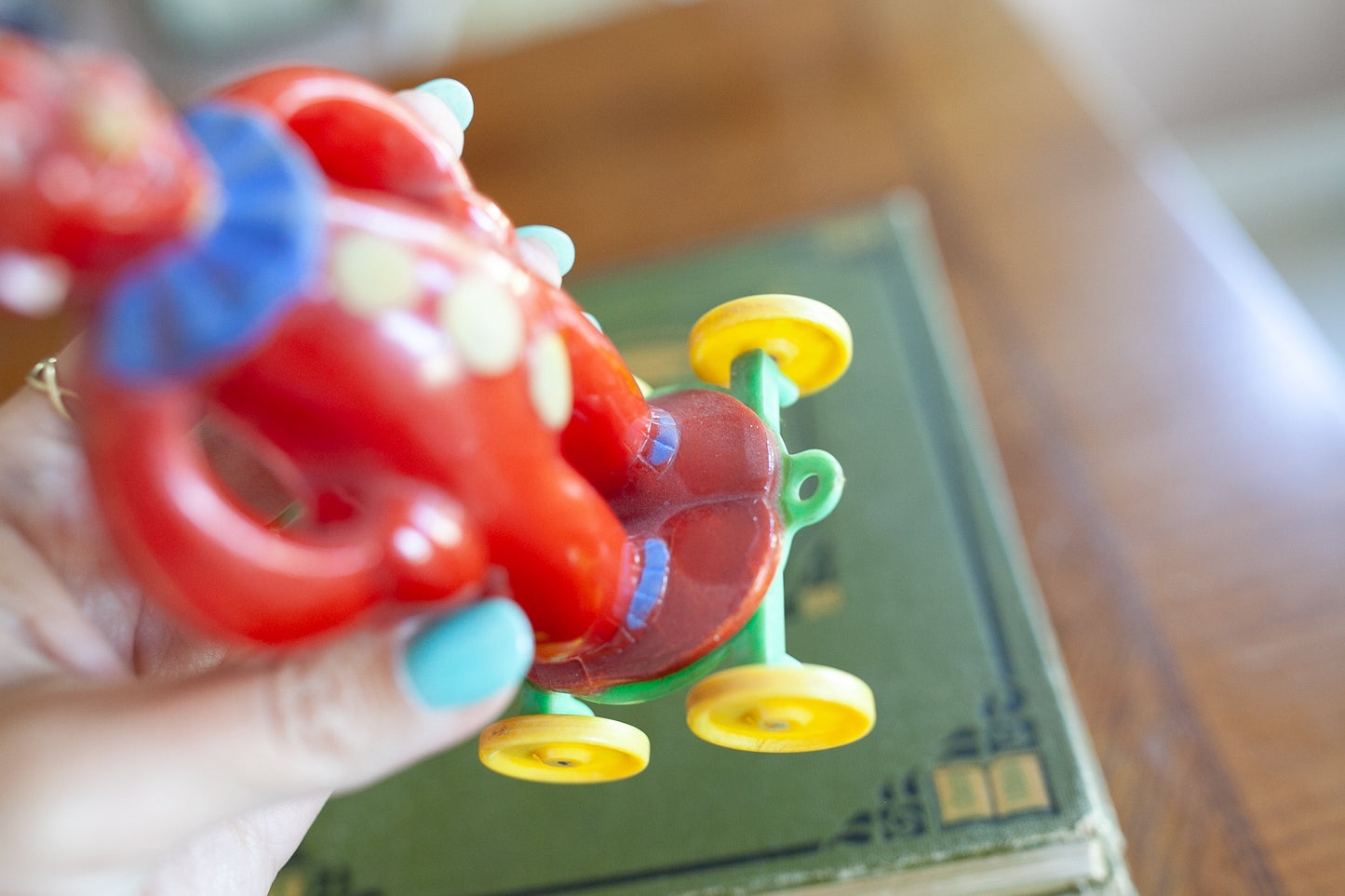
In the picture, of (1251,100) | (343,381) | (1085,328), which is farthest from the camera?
(1251,100)

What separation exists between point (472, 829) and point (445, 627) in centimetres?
24

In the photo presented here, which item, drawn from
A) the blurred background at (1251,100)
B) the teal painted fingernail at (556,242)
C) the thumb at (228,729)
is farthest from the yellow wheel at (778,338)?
the blurred background at (1251,100)

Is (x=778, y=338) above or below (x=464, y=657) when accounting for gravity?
above

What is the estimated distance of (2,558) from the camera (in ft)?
1.16

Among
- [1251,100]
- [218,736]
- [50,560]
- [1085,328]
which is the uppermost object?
[1251,100]

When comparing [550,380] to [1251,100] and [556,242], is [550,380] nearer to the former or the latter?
[556,242]

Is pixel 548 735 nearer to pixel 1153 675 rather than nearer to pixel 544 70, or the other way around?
pixel 1153 675

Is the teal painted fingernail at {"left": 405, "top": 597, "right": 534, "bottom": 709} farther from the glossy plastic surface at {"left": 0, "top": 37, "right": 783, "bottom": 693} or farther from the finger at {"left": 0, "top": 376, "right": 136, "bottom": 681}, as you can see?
the finger at {"left": 0, "top": 376, "right": 136, "bottom": 681}

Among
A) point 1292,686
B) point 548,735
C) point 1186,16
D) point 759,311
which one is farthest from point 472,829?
point 1186,16

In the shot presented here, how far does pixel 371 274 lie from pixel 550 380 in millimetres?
61

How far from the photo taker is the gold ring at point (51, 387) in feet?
1.35

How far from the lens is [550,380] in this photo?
29 centimetres

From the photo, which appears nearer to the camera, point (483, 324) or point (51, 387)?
point (483, 324)

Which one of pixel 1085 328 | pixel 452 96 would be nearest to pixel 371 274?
pixel 452 96
